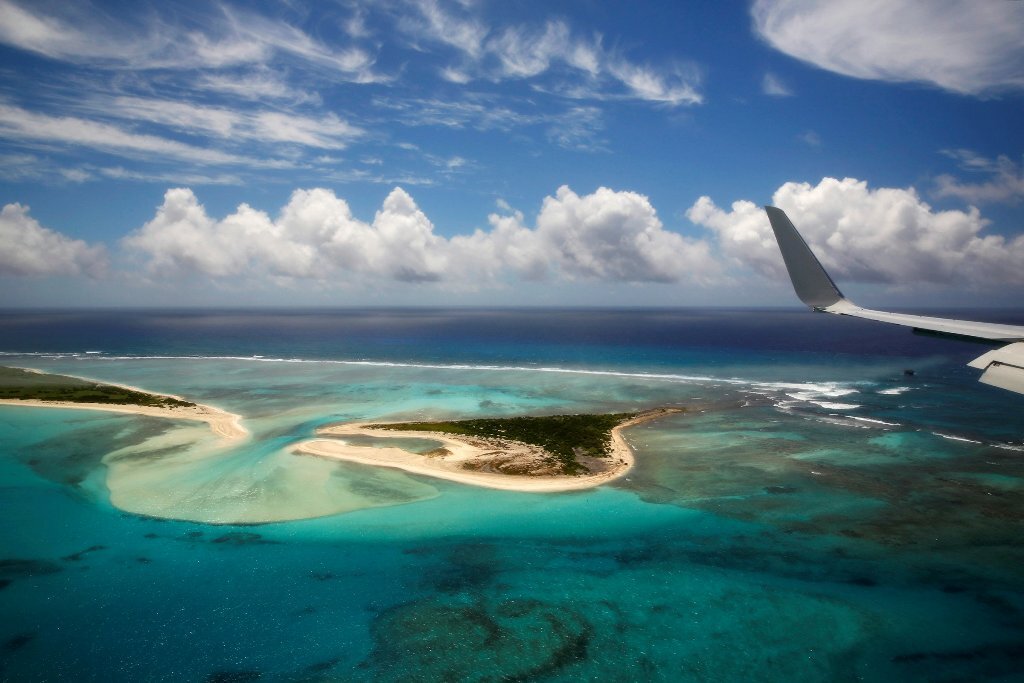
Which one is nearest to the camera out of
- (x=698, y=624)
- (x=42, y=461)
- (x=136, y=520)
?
(x=698, y=624)

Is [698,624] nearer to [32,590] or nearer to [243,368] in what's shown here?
[32,590]

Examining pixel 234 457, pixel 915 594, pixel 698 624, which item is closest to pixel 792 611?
pixel 698 624

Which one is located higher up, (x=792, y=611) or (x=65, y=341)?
(x=65, y=341)

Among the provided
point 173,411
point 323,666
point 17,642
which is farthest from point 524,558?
point 173,411

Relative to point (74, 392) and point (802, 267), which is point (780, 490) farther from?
point (74, 392)

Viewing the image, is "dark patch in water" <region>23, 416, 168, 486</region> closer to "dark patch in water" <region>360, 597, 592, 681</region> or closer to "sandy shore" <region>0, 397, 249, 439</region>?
"sandy shore" <region>0, 397, 249, 439</region>

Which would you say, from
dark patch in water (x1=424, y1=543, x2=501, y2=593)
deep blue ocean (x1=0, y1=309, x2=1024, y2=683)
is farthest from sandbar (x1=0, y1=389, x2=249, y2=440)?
dark patch in water (x1=424, y1=543, x2=501, y2=593)
